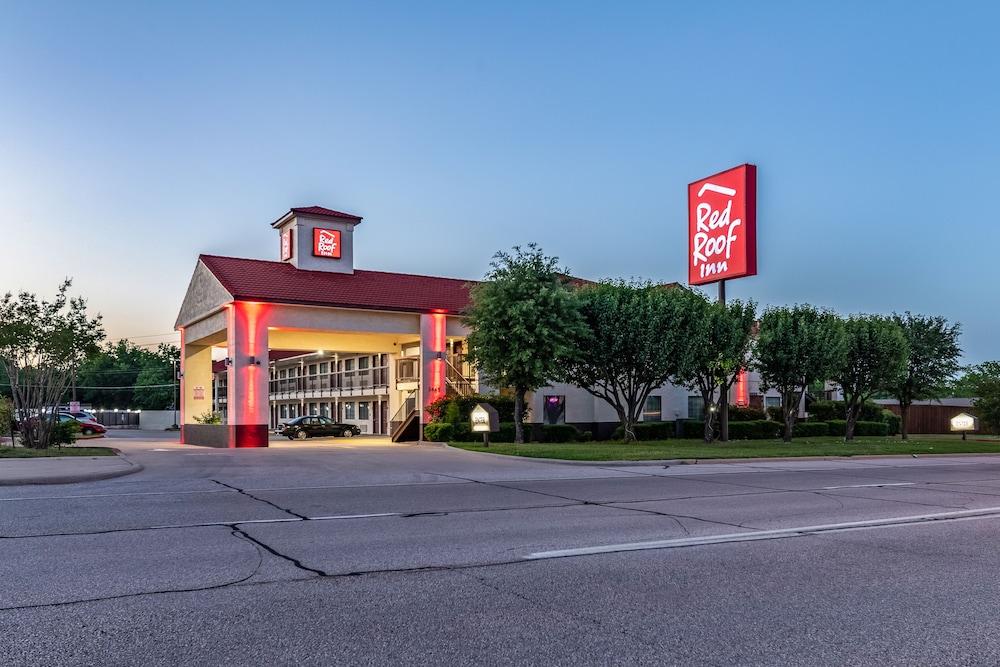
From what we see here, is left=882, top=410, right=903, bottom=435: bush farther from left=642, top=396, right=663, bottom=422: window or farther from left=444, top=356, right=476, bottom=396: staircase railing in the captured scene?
left=444, top=356, right=476, bottom=396: staircase railing

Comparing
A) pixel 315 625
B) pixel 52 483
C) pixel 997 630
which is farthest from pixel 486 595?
pixel 52 483

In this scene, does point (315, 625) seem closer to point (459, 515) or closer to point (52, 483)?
point (459, 515)

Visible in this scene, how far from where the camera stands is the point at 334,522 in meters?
10.8

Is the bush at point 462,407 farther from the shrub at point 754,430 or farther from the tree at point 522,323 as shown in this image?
the shrub at point 754,430

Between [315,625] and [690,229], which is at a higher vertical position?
[690,229]

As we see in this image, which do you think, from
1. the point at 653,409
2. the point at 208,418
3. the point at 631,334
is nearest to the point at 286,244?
the point at 208,418

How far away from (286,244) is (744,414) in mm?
25837

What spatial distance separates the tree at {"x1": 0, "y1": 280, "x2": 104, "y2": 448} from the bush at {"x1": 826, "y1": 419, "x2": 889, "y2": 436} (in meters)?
38.7

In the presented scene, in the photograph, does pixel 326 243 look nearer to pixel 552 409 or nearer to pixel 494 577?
pixel 552 409

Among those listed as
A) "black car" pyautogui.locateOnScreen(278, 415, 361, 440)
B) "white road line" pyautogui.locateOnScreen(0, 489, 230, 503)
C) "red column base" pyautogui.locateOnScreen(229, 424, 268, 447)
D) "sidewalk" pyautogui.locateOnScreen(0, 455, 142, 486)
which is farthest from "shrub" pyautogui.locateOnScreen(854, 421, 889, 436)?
"white road line" pyautogui.locateOnScreen(0, 489, 230, 503)

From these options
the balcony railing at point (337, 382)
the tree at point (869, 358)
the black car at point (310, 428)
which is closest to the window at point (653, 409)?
the tree at point (869, 358)

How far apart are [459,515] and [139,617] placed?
6.00 metres

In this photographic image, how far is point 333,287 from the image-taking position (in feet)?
120

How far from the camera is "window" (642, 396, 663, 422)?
44.2 m
